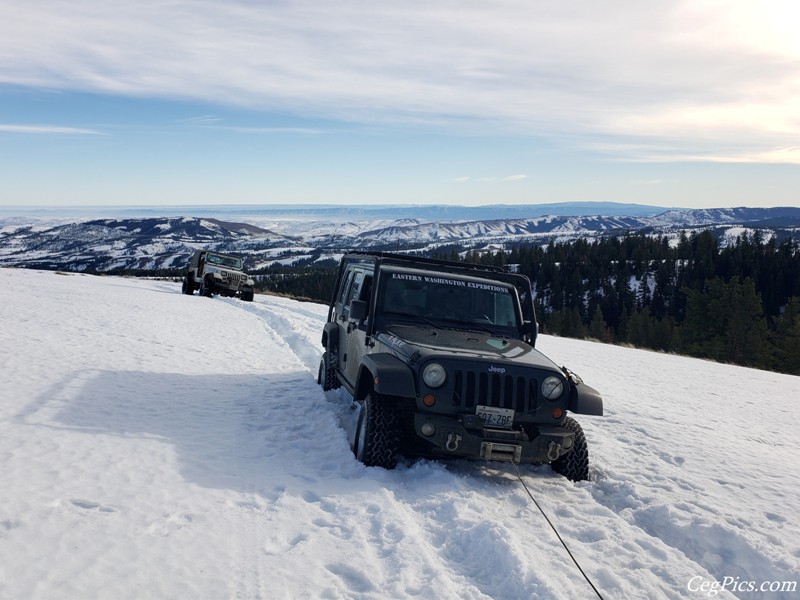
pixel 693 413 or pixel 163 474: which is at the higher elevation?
pixel 163 474

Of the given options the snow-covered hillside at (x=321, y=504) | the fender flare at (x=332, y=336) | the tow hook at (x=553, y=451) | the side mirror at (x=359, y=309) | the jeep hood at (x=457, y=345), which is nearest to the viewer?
the snow-covered hillside at (x=321, y=504)

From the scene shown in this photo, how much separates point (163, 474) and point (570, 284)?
339ft

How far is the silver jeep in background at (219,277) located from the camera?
99.7ft

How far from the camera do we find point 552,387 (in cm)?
591

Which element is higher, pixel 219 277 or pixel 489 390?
pixel 489 390

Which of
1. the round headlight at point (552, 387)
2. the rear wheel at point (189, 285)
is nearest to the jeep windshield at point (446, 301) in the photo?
the round headlight at point (552, 387)

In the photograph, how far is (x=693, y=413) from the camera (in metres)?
10.4

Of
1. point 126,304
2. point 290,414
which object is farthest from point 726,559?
point 126,304

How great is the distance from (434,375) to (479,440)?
750 millimetres

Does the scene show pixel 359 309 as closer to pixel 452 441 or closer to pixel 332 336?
pixel 452 441

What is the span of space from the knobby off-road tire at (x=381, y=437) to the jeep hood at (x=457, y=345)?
2.09ft

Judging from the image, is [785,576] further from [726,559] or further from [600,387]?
[600,387]

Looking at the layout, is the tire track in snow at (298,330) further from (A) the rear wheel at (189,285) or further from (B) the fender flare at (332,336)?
(A) the rear wheel at (189,285)

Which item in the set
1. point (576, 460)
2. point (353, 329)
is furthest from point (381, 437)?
point (353, 329)
